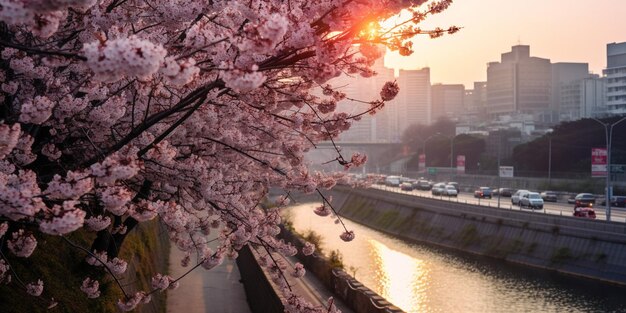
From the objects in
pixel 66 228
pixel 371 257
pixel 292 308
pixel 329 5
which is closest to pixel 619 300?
pixel 371 257

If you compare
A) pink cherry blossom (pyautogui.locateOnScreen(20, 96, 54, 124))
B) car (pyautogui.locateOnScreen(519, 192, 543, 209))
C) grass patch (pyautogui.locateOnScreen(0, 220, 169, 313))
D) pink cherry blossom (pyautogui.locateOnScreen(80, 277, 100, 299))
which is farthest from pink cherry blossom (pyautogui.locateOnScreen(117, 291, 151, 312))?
car (pyautogui.locateOnScreen(519, 192, 543, 209))

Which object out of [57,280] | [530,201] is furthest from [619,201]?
[57,280]

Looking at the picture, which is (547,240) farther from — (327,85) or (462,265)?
(327,85)

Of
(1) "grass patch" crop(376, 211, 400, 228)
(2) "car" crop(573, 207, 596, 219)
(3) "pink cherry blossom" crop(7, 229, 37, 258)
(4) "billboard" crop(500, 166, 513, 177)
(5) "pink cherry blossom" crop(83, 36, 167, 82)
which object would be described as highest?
(5) "pink cherry blossom" crop(83, 36, 167, 82)

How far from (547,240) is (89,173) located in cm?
4004

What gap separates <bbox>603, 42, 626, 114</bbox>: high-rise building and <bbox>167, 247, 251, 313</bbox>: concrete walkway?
127m

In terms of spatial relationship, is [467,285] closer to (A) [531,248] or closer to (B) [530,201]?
(A) [531,248]

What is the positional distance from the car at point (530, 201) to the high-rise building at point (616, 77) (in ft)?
323

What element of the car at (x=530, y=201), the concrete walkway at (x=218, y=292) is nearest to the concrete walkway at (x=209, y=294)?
the concrete walkway at (x=218, y=292)

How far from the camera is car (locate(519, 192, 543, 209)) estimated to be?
53656 millimetres

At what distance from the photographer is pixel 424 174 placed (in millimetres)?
113812

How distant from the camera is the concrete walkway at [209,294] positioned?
27.3 m

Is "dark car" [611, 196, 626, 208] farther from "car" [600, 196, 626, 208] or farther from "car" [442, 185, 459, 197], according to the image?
"car" [442, 185, 459, 197]

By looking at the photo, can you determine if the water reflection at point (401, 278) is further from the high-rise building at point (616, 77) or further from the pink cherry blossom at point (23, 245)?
the high-rise building at point (616, 77)
